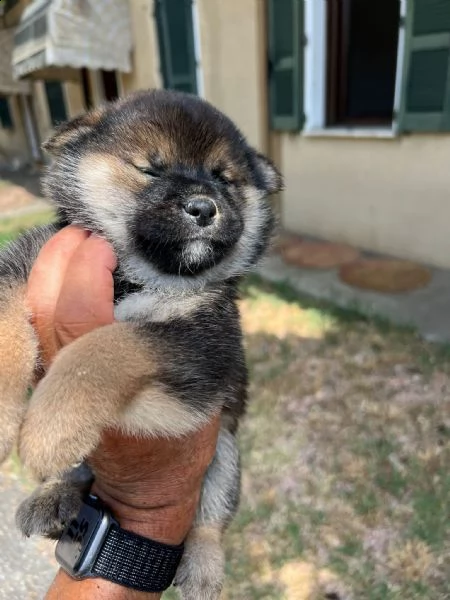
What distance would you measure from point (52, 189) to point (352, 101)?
25.6 ft

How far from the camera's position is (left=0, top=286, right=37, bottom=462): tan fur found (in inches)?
53.4

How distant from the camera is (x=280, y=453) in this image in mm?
3654

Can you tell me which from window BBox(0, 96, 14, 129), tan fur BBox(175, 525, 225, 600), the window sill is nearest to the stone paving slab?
the window sill

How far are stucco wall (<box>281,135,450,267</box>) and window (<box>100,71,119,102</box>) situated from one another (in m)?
5.55

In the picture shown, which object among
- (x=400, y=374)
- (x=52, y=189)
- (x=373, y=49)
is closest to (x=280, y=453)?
(x=400, y=374)

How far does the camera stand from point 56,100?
46.3 ft

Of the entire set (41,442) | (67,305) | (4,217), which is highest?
(67,305)

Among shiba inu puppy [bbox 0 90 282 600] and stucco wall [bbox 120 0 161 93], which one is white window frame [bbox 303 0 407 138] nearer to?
stucco wall [bbox 120 0 161 93]

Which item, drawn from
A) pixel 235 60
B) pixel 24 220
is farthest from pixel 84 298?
pixel 24 220

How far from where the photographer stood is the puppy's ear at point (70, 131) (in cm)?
204

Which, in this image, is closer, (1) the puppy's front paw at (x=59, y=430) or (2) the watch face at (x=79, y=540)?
(1) the puppy's front paw at (x=59, y=430)

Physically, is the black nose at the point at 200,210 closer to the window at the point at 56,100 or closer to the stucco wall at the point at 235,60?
the stucco wall at the point at 235,60

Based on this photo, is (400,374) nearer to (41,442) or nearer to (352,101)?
(41,442)

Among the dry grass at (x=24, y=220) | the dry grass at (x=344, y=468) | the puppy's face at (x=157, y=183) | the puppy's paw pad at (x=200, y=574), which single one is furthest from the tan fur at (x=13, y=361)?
the dry grass at (x=24, y=220)
